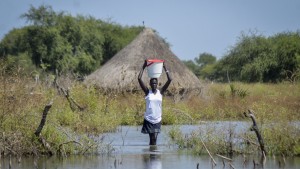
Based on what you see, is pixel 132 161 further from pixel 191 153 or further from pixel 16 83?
pixel 16 83

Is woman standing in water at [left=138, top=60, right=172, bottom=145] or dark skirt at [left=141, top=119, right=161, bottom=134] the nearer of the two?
woman standing in water at [left=138, top=60, right=172, bottom=145]

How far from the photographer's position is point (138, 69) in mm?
36875

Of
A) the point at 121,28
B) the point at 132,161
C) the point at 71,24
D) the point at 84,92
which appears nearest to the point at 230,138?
the point at 132,161

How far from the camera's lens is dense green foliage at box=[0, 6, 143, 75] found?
5666cm

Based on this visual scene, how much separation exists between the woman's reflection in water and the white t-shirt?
75 cm

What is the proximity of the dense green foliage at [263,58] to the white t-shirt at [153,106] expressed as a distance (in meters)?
26.9

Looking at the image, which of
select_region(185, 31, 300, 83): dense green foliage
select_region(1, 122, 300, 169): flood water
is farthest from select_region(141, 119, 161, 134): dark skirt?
select_region(185, 31, 300, 83): dense green foliage

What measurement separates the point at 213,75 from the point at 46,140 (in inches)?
1876

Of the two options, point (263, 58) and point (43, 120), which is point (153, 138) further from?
point (263, 58)

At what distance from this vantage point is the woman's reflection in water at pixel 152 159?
15260 millimetres

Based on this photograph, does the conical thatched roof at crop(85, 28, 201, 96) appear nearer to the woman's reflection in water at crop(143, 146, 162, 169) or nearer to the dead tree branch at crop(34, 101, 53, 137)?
the woman's reflection in water at crop(143, 146, 162, 169)

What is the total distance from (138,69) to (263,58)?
52.8ft

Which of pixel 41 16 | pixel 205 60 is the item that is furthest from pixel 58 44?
pixel 205 60

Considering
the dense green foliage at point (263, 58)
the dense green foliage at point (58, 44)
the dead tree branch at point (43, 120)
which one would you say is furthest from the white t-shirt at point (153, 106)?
the dense green foliage at point (58, 44)
